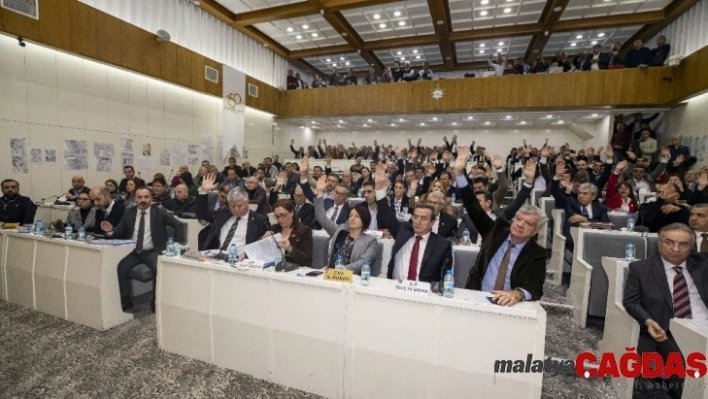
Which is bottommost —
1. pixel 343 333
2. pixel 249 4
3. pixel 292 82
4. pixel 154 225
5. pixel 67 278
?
pixel 67 278

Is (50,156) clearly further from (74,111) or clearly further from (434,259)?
(434,259)

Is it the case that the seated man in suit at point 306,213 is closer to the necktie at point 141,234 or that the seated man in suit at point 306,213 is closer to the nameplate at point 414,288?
the necktie at point 141,234

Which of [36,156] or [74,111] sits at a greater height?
[74,111]

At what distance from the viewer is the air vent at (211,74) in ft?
35.1

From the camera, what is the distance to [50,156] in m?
7.23

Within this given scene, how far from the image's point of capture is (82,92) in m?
7.79

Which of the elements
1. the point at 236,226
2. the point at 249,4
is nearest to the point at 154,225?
the point at 236,226

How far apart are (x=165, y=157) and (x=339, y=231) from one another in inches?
347

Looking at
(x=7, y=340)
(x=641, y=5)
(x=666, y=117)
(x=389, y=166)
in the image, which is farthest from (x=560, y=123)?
(x=7, y=340)

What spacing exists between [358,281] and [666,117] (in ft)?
42.3

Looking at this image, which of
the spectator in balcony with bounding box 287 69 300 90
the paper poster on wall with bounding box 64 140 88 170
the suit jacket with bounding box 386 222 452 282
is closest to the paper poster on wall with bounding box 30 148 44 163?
the paper poster on wall with bounding box 64 140 88 170

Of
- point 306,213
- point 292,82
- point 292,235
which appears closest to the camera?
point 292,235

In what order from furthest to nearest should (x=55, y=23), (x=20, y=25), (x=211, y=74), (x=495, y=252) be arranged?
1. (x=211, y=74)
2. (x=55, y=23)
3. (x=20, y=25)
4. (x=495, y=252)

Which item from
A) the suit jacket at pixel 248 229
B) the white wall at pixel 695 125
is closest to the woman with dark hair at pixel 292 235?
the suit jacket at pixel 248 229
